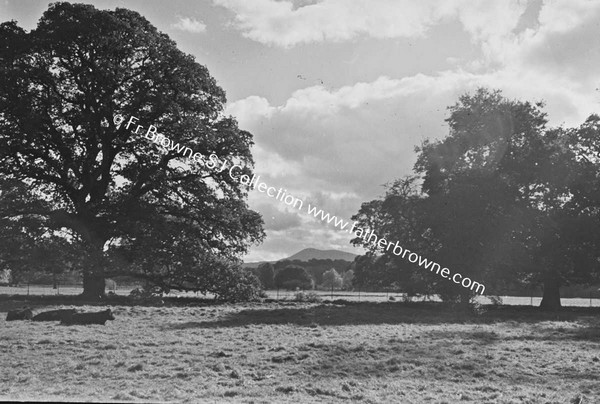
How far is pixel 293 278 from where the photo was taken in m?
99.8

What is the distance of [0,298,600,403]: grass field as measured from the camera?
29.5ft

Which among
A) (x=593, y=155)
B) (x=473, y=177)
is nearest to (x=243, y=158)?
(x=473, y=177)

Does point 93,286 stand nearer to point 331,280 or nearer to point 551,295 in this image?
point 551,295

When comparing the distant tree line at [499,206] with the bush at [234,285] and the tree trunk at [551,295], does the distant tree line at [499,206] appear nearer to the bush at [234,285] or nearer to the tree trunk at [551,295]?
the tree trunk at [551,295]

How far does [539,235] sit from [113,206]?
24.1 metres

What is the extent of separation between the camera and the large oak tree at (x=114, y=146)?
25.4m

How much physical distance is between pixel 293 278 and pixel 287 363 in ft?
291

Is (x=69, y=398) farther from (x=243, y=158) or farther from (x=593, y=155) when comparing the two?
(x=593, y=155)

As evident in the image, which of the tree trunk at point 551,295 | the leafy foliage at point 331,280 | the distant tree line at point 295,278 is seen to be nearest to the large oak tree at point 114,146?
the tree trunk at point 551,295

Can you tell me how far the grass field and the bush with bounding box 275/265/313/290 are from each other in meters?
76.6

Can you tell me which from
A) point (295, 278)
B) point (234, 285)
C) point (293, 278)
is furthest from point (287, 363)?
point (295, 278)

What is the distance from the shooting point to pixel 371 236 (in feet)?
126

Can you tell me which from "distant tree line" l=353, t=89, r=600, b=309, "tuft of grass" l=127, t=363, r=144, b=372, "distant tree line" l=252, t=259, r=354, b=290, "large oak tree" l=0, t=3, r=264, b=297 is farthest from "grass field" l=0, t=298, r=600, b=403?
"distant tree line" l=252, t=259, r=354, b=290

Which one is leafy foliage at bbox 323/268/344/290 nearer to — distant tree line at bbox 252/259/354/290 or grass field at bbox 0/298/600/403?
distant tree line at bbox 252/259/354/290
